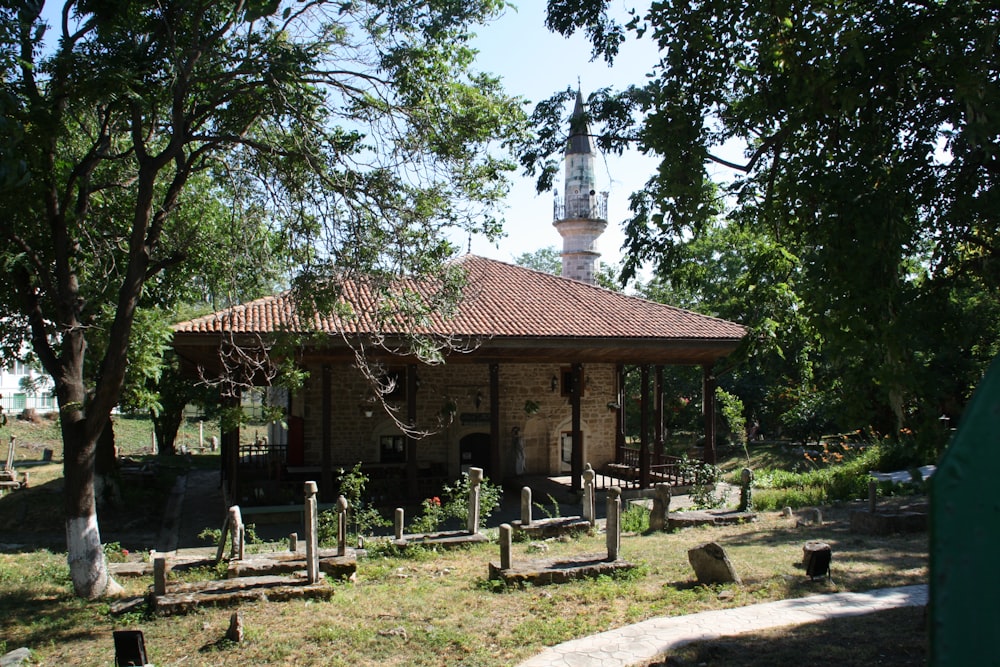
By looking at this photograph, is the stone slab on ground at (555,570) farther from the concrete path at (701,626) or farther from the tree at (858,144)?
the tree at (858,144)

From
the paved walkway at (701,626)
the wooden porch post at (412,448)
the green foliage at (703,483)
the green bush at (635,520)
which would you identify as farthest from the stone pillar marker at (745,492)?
the wooden porch post at (412,448)

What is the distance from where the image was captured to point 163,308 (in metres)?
14.7

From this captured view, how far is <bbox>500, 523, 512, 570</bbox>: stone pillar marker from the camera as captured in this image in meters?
8.69

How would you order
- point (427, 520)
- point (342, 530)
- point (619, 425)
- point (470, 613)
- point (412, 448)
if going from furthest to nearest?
point (619, 425) < point (412, 448) < point (427, 520) < point (342, 530) < point (470, 613)

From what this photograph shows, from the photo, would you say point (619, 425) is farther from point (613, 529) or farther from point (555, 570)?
point (555, 570)

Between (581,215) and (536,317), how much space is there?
54.2ft

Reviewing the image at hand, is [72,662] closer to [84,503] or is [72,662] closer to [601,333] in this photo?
[84,503]

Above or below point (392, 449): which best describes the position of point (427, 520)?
below

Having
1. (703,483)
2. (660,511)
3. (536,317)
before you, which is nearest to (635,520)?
(660,511)

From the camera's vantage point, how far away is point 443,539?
10.9 meters

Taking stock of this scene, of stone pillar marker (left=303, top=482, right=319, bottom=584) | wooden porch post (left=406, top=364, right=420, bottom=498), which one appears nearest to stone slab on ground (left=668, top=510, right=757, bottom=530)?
wooden porch post (left=406, top=364, right=420, bottom=498)

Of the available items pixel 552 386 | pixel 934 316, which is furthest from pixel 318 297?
pixel 552 386

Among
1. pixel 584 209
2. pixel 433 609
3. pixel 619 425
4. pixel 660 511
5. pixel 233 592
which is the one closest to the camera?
pixel 433 609

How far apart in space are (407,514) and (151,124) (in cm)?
855
